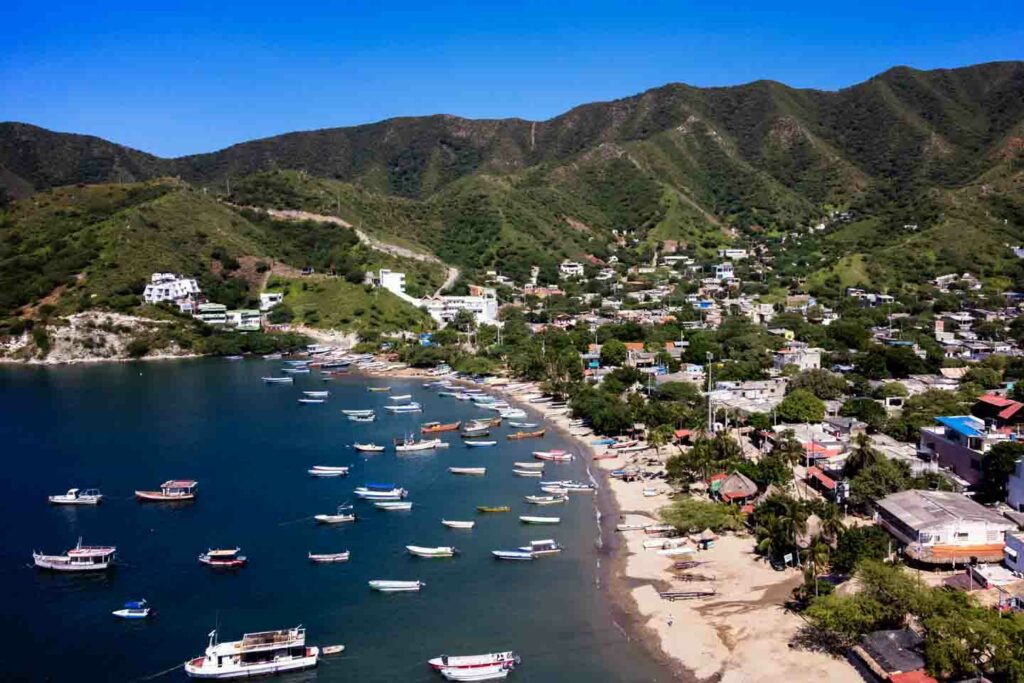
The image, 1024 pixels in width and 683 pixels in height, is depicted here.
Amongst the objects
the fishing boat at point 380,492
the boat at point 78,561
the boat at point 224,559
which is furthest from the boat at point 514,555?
the boat at point 78,561

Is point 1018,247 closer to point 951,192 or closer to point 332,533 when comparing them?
point 951,192

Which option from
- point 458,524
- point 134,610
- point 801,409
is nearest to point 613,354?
point 801,409

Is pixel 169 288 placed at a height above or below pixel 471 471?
above

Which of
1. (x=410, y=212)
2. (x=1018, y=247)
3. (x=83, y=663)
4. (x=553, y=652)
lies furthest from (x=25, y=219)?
(x=1018, y=247)

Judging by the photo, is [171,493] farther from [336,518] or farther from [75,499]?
[336,518]

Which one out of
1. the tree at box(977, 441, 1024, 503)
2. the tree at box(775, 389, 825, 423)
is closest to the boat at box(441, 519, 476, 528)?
the tree at box(775, 389, 825, 423)

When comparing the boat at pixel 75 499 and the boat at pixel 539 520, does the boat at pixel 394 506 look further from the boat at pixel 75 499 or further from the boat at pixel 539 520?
the boat at pixel 75 499
